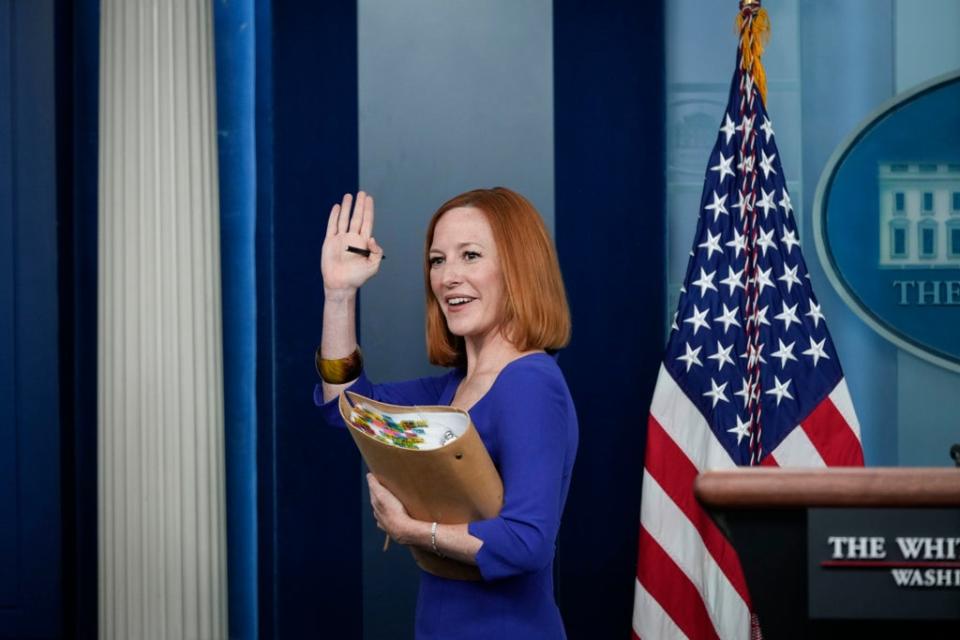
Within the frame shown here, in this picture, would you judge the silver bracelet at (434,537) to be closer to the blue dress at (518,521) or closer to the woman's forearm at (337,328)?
the blue dress at (518,521)

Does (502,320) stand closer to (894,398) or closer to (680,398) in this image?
(680,398)

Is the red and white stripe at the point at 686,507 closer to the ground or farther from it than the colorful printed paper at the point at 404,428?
closer to the ground

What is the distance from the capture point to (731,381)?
257 cm

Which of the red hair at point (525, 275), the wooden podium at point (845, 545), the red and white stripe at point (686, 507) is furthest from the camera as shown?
the red and white stripe at point (686, 507)

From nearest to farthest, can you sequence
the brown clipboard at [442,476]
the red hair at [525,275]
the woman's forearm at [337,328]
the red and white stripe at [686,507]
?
the brown clipboard at [442,476] → the red hair at [525,275] → the woman's forearm at [337,328] → the red and white stripe at [686,507]

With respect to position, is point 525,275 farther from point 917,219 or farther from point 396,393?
point 917,219

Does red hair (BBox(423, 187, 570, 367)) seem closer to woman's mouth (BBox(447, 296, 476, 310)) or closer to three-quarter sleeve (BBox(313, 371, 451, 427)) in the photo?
woman's mouth (BBox(447, 296, 476, 310))

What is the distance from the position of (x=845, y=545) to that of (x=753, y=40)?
1.82 meters

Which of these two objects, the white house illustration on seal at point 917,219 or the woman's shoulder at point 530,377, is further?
the white house illustration on seal at point 917,219

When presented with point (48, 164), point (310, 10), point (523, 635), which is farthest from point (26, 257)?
point (523, 635)

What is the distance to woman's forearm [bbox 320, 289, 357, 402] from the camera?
2.02 metres

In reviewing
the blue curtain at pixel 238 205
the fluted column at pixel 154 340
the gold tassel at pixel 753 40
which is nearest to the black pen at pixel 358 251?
the fluted column at pixel 154 340

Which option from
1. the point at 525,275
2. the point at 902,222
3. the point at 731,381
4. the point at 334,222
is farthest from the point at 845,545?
the point at 902,222

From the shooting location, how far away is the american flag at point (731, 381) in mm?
2529
